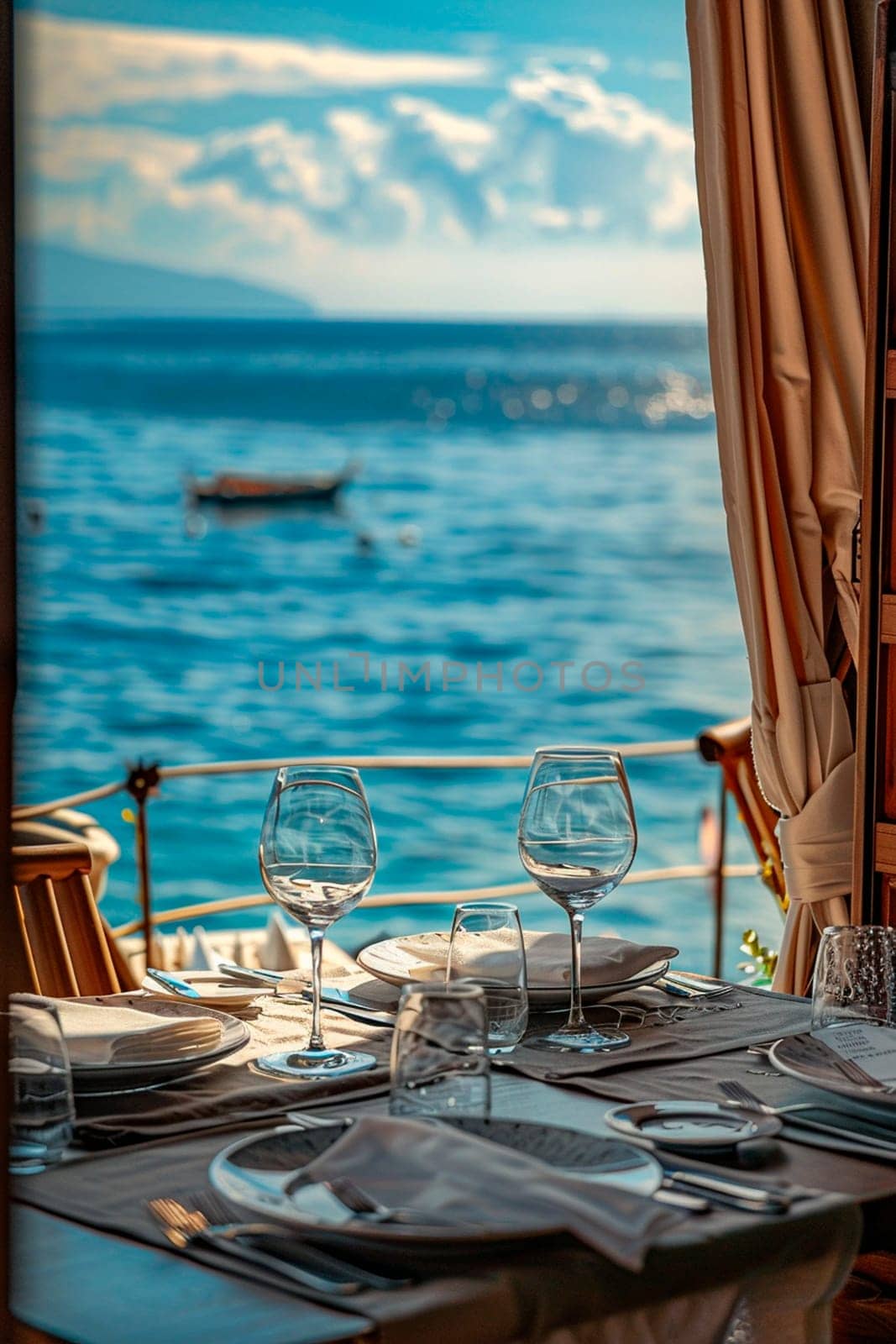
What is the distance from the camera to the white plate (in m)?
1.58

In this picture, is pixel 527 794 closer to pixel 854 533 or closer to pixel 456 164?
pixel 854 533

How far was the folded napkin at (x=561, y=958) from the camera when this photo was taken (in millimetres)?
1602

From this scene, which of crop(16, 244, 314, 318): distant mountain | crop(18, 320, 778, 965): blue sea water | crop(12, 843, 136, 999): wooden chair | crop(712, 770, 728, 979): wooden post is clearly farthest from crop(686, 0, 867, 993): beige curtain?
crop(16, 244, 314, 318): distant mountain

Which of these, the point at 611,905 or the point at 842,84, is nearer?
the point at 842,84

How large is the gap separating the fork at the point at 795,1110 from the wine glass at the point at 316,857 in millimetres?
298

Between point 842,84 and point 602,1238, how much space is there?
7.87 ft

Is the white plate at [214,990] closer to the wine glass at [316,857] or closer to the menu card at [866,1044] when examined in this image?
the wine glass at [316,857]

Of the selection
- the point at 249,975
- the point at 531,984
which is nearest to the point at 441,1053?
the point at 531,984

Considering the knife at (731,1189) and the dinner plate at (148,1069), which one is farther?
the dinner plate at (148,1069)

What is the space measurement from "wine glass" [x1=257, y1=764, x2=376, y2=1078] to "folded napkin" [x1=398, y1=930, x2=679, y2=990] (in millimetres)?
219

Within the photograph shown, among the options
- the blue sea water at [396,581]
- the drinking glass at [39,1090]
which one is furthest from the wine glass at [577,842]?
the blue sea water at [396,581]

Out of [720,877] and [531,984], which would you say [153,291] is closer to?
[720,877]

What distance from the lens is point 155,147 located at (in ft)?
65.0

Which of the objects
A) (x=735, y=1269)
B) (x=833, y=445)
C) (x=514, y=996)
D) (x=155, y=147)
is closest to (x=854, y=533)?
(x=833, y=445)
